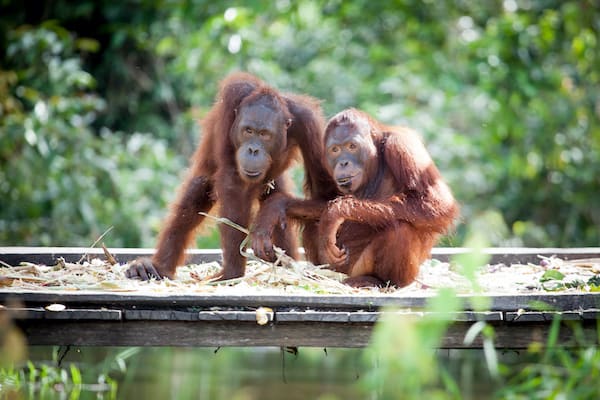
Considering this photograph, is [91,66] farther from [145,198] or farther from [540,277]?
[540,277]

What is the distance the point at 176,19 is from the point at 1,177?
10.1ft

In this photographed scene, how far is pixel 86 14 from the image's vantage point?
11.0 metres

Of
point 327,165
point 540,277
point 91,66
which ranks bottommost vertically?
point 540,277

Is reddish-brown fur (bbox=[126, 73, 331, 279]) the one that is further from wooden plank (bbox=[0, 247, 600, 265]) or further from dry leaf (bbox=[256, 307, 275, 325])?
dry leaf (bbox=[256, 307, 275, 325])

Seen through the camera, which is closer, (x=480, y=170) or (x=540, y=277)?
(x=540, y=277)

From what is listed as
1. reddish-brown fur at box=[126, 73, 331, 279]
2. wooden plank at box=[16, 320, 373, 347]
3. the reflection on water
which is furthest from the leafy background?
wooden plank at box=[16, 320, 373, 347]

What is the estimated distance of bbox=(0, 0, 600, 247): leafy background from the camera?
888cm

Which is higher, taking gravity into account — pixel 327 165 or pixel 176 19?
pixel 176 19

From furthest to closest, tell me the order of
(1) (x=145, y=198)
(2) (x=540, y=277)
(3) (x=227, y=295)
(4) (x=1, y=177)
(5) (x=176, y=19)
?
1. (5) (x=176, y=19)
2. (1) (x=145, y=198)
3. (4) (x=1, y=177)
4. (2) (x=540, y=277)
5. (3) (x=227, y=295)

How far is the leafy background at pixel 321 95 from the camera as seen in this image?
8.88 metres

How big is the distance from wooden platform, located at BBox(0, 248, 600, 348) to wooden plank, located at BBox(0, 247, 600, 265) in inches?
56.9

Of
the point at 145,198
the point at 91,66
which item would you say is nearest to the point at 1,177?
the point at 145,198

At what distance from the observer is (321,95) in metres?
9.79

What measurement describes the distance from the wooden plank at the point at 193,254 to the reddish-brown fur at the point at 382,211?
82 centimetres
